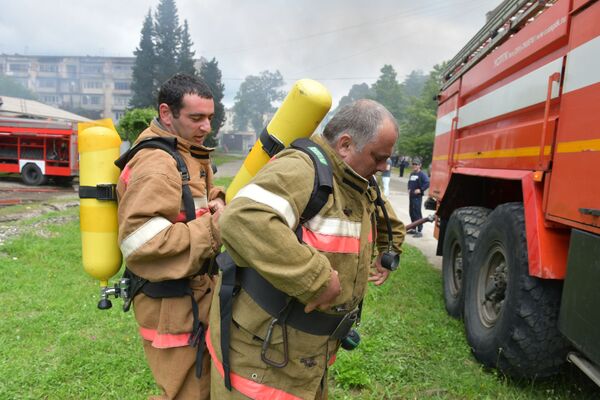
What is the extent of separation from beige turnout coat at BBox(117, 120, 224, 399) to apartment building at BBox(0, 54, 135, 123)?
85.7 meters

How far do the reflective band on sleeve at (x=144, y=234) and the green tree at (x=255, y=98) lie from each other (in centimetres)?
8597

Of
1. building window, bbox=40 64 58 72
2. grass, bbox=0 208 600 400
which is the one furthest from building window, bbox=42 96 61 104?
grass, bbox=0 208 600 400

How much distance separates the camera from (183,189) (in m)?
1.78

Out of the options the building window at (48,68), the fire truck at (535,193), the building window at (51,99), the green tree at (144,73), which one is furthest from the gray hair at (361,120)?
the building window at (48,68)

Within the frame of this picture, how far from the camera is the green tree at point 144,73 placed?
4558 centimetres

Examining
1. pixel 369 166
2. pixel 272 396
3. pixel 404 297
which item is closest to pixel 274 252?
pixel 369 166

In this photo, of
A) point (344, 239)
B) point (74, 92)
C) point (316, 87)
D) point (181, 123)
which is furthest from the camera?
point (74, 92)

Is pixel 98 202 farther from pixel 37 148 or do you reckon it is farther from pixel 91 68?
pixel 91 68

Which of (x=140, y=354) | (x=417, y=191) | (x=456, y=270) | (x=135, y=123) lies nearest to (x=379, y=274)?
(x=140, y=354)

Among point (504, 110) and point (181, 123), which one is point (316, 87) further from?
point (504, 110)

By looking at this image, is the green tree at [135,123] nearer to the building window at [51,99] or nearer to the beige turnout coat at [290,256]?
the beige turnout coat at [290,256]

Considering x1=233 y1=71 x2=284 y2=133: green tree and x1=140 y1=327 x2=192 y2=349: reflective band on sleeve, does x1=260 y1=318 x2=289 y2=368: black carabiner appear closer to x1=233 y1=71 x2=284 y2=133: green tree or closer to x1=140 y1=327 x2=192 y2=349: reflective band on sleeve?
x1=140 y1=327 x2=192 y2=349: reflective band on sleeve

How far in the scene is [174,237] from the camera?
1.59 m

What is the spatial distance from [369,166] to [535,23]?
2.25m
